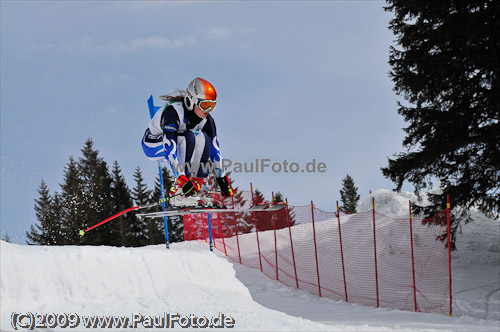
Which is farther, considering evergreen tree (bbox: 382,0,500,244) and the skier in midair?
evergreen tree (bbox: 382,0,500,244)

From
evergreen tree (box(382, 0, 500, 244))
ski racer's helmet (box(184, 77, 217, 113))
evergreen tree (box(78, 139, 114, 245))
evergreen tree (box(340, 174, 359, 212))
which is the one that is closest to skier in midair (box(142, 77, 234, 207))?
ski racer's helmet (box(184, 77, 217, 113))

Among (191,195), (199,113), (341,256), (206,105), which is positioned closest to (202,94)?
(206,105)

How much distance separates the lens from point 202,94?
5.80 m

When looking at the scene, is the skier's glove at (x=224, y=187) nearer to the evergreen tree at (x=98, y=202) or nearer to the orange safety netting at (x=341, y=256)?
the orange safety netting at (x=341, y=256)

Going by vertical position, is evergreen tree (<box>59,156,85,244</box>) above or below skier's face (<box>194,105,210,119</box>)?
below

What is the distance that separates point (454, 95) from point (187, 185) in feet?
36.1

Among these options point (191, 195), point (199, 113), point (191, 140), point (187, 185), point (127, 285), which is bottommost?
point (127, 285)

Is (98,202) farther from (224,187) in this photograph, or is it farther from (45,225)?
(224,187)

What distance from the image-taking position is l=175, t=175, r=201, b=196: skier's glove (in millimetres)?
5559

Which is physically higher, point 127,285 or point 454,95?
point 454,95

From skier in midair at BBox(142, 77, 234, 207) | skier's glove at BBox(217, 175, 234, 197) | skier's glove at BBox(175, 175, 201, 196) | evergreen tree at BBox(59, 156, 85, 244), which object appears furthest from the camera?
evergreen tree at BBox(59, 156, 85, 244)

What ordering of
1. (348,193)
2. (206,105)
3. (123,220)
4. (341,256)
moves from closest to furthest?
(206,105), (341,256), (123,220), (348,193)

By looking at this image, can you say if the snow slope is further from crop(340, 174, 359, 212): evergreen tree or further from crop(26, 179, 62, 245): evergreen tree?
crop(340, 174, 359, 212): evergreen tree

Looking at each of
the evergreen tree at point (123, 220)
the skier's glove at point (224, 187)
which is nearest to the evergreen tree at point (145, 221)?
the evergreen tree at point (123, 220)
